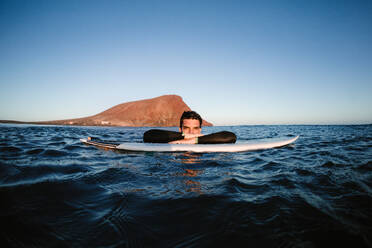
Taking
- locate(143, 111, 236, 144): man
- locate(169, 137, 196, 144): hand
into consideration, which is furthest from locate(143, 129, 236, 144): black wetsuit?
locate(169, 137, 196, 144): hand

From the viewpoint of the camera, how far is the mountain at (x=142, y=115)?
7788 centimetres

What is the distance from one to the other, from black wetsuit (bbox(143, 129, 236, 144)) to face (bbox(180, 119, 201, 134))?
18.4 inches

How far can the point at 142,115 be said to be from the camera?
8794 centimetres

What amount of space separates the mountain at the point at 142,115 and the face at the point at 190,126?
75.1 metres

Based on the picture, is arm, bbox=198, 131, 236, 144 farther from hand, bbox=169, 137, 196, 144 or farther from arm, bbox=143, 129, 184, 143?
arm, bbox=143, 129, 184, 143

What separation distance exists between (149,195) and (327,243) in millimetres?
1701

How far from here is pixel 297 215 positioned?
5.16 ft

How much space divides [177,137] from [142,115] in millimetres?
85521

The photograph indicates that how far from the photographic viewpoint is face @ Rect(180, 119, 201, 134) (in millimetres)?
5828

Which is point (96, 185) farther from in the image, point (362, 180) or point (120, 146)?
point (362, 180)

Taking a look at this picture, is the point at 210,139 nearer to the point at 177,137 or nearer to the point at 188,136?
the point at 188,136

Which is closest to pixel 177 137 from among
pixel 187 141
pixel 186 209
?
pixel 187 141

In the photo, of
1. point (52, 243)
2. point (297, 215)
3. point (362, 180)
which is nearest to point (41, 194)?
point (52, 243)

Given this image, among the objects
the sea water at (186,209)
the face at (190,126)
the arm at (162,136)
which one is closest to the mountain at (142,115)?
the arm at (162,136)
